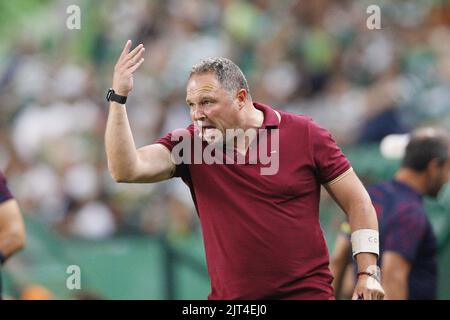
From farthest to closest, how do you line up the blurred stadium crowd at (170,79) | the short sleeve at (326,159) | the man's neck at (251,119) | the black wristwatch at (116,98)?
the blurred stadium crowd at (170,79)
the man's neck at (251,119)
the short sleeve at (326,159)
the black wristwatch at (116,98)

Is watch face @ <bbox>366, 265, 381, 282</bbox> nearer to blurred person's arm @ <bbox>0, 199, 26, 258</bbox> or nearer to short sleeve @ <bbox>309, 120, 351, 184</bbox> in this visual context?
short sleeve @ <bbox>309, 120, 351, 184</bbox>

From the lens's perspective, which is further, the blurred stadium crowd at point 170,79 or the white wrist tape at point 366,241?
the blurred stadium crowd at point 170,79

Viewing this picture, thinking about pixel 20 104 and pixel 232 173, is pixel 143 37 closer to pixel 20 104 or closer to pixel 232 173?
pixel 20 104

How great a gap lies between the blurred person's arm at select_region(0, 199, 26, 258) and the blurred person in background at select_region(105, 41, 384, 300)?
1.95 metres

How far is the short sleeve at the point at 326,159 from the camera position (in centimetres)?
497

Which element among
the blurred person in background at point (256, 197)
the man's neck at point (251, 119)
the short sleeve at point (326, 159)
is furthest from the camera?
the man's neck at point (251, 119)

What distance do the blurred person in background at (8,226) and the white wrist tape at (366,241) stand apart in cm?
262

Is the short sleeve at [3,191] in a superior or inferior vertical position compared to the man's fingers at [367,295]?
superior

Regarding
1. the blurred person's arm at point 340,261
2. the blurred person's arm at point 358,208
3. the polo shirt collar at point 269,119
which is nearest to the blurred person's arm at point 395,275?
the blurred person's arm at point 340,261

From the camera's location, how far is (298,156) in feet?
16.3

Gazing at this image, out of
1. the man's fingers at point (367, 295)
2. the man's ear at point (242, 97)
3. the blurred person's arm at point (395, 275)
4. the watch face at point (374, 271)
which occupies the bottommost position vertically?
the man's fingers at point (367, 295)

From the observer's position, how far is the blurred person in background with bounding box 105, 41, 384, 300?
16.0 ft

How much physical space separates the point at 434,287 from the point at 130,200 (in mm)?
5330

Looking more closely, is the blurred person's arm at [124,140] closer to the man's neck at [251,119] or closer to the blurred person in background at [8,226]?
the man's neck at [251,119]
